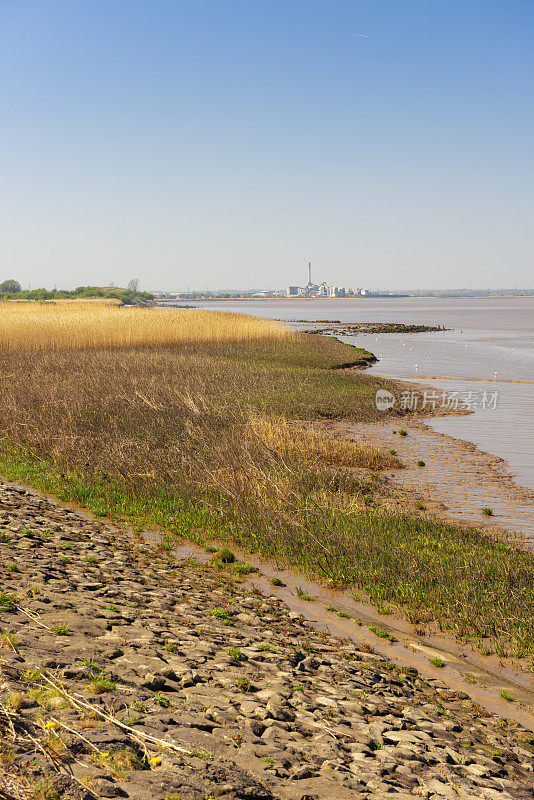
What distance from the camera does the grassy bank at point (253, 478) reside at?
8664mm

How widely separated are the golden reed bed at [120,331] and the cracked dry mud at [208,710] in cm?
2615

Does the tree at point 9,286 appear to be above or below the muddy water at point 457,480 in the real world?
above

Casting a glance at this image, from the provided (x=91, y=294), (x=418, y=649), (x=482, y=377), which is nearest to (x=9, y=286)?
(x=91, y=294)

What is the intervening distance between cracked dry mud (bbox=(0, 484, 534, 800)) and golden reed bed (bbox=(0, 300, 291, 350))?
2615cm

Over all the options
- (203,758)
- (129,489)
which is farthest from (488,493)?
(203,758)

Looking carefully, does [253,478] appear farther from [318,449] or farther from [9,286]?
[9,286]

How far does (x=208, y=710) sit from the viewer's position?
482 centimetres

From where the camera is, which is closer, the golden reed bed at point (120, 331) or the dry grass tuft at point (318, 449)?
the dry grass tuft at point (318, 449)

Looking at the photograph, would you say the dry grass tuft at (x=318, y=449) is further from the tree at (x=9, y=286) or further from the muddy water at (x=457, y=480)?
the tree at (x=9, y=286)

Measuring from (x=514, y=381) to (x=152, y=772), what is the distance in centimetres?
3224

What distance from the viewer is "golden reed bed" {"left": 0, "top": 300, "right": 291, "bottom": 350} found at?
106 feet

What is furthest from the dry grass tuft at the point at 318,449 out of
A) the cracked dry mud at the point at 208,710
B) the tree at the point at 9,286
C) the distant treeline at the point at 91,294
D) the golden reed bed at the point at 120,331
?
the tree at the point at 9,286

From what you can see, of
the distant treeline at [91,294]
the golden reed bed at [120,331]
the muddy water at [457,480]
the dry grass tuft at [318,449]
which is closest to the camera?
the muddy water at [457,480]

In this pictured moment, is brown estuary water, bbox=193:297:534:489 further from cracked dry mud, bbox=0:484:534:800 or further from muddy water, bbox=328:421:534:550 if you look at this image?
cracked dry mud, bbox=0:484:534:800
